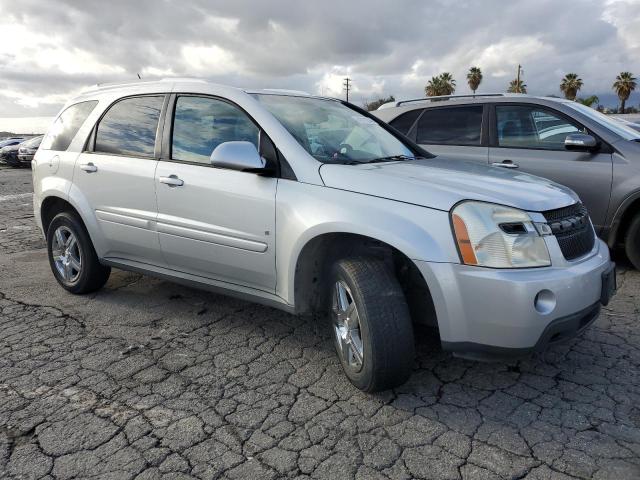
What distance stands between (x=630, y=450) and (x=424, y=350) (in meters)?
1.35

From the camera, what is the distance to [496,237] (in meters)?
2.58

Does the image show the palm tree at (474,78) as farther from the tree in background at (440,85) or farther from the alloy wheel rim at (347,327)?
the alloy wheel rim at (347,327)

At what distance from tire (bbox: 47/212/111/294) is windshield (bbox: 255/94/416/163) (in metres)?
2.03

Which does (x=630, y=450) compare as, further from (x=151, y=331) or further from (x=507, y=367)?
(x=151, y=331)

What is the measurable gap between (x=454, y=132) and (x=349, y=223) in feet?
11.7

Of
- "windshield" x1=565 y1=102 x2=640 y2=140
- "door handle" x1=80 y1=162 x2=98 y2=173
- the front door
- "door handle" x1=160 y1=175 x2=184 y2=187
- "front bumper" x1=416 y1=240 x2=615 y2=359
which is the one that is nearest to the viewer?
"front bumper" x1=416 y1=240 x2=615 y2=359

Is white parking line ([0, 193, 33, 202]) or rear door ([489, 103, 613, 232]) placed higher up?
rear door ([489, 103, 613, 232])

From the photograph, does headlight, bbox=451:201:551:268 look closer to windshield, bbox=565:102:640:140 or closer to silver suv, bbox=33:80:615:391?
silver suv, bbox=33:80:615:391

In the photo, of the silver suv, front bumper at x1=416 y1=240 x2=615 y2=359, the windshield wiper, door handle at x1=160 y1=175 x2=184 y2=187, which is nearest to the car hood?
the silver suv

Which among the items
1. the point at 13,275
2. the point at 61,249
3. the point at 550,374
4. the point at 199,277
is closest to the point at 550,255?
the point at 550,374

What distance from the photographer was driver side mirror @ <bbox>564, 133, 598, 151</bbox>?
494 centimetres

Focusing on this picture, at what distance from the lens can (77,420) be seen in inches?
107

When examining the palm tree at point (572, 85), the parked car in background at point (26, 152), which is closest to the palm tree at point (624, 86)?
the palm tree at point (572, 85)

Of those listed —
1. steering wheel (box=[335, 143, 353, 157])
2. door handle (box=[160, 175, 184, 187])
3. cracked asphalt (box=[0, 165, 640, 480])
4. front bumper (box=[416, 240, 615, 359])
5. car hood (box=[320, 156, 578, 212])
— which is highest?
steering wheel (box=[335, 143, 353, 157])
